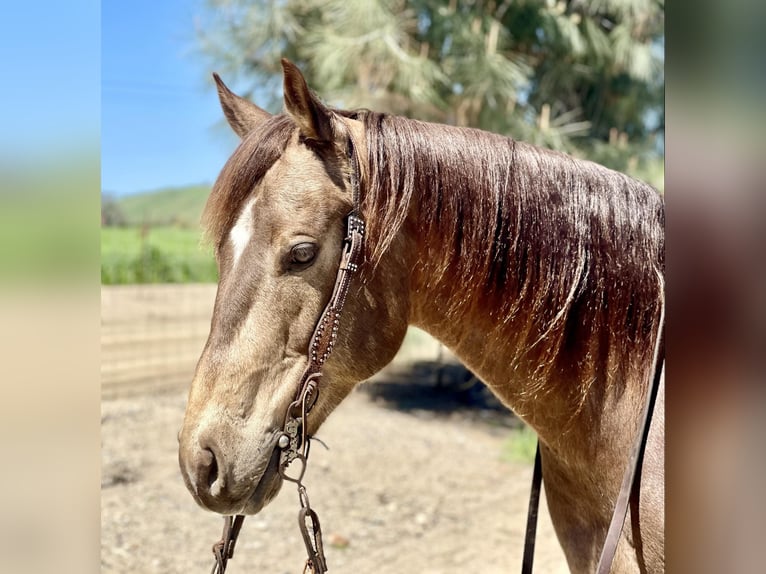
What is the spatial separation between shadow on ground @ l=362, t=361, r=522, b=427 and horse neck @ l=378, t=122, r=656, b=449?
16.6 ft

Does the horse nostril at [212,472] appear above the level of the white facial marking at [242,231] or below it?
below

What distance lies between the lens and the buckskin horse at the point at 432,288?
4.06 feet

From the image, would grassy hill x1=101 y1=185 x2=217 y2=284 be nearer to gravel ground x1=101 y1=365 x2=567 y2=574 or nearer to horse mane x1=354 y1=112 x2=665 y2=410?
gravel ground x1=101 y1=365 x2=567 y2=574

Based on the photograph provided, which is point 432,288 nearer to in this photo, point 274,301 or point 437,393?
point 274,301

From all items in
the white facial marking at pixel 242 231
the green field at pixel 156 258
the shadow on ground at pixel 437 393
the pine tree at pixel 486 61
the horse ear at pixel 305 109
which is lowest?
the shadow on ground at pixel 437 393

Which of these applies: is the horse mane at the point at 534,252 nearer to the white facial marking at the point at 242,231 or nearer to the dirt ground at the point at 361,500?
the white facial marking at the point at 242,231

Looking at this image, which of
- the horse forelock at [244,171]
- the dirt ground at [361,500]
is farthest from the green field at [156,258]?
the horse forelock at [244,171]

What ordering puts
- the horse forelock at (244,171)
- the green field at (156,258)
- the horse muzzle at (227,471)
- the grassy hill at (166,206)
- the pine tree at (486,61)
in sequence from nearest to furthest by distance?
the horse muzzle at (227,471) → the horse forelock at (244,171) → the pine tree at (486,61) → the grassy hill at (166,206) → the green field at (156,258)

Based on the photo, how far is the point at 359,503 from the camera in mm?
4465

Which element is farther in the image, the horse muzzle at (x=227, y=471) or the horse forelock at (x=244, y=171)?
the horse forelock at (x=244, y=171)

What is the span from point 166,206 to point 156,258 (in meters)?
0.70
